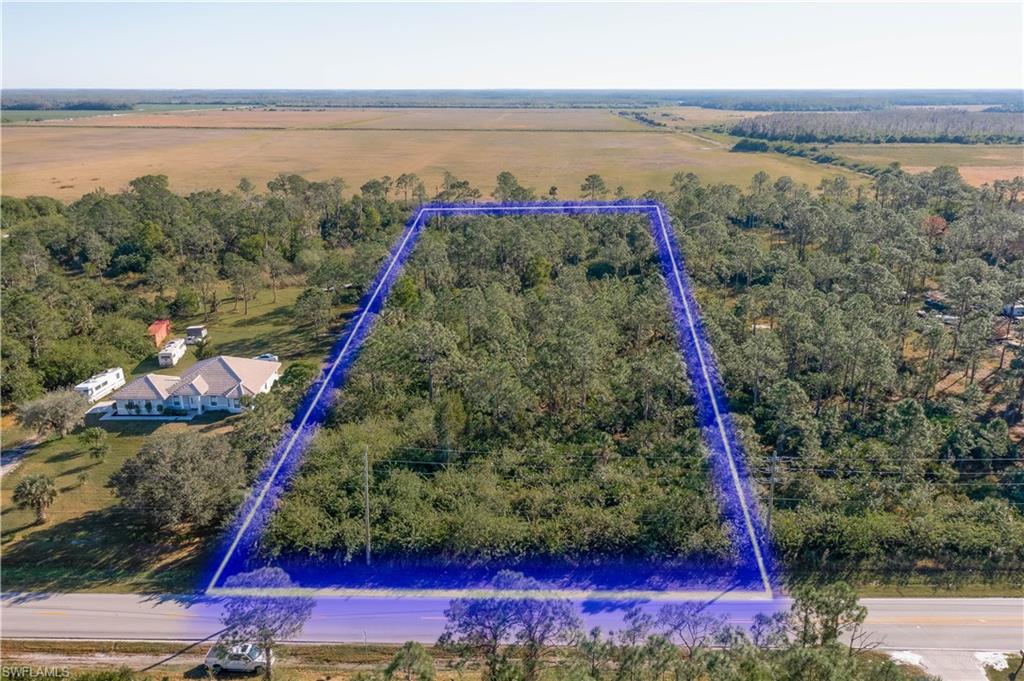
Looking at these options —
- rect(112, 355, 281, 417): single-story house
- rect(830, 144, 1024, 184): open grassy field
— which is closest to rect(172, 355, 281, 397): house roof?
rect(112, 355, 281, 417): single-story house

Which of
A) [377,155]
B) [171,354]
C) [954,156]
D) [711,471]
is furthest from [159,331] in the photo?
[954,156]

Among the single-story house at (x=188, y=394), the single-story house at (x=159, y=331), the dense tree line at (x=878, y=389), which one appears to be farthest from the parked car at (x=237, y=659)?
the single-story house at (x=159, y=331)

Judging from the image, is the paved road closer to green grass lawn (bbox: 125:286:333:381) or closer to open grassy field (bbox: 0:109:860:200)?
green grass lawn (bbox: 125:286:333:381)

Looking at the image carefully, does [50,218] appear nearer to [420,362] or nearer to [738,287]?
[420,362]

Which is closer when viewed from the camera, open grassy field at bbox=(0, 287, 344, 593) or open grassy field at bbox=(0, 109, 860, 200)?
open grassy field at bbox=(0, 287, 344, 593)

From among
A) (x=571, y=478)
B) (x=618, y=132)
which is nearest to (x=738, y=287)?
(x=571, y=478)

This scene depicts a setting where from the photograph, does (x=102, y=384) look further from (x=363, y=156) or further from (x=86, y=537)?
(x=363, y=156)
